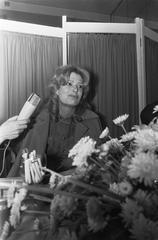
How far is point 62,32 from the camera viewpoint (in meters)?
1.40

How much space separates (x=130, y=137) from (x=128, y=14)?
6.85ft

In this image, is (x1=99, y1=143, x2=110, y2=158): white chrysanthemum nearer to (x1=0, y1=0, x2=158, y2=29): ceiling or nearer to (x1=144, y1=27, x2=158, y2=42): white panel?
(x1=144, y1=27, x2=158, y2=42): white panel

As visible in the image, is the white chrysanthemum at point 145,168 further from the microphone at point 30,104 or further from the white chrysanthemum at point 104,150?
the microphone at point 30,104

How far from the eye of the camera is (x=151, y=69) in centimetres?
161

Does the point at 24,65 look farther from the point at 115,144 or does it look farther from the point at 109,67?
the point at 115,144

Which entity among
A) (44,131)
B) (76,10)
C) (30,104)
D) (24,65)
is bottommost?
(44,131)

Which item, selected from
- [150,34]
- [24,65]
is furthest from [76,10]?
[24,65]

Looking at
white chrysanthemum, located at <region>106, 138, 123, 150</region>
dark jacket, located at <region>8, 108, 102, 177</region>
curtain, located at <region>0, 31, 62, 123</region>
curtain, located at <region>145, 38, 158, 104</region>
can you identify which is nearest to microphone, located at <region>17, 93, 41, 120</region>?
dark jacket, located at <region>8, 108, 102, 177</region>

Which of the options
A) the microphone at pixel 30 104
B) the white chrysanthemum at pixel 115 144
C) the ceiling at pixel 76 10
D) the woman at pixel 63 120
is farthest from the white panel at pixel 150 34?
the white chrysanthemum at pixel 115 144

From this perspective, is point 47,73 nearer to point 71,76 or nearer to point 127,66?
point 71,76

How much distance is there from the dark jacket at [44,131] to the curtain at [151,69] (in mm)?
584

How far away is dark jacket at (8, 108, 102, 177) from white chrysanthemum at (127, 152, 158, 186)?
0.74 m

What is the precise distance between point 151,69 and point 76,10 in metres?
0.81

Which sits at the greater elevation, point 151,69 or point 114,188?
point 151,69
